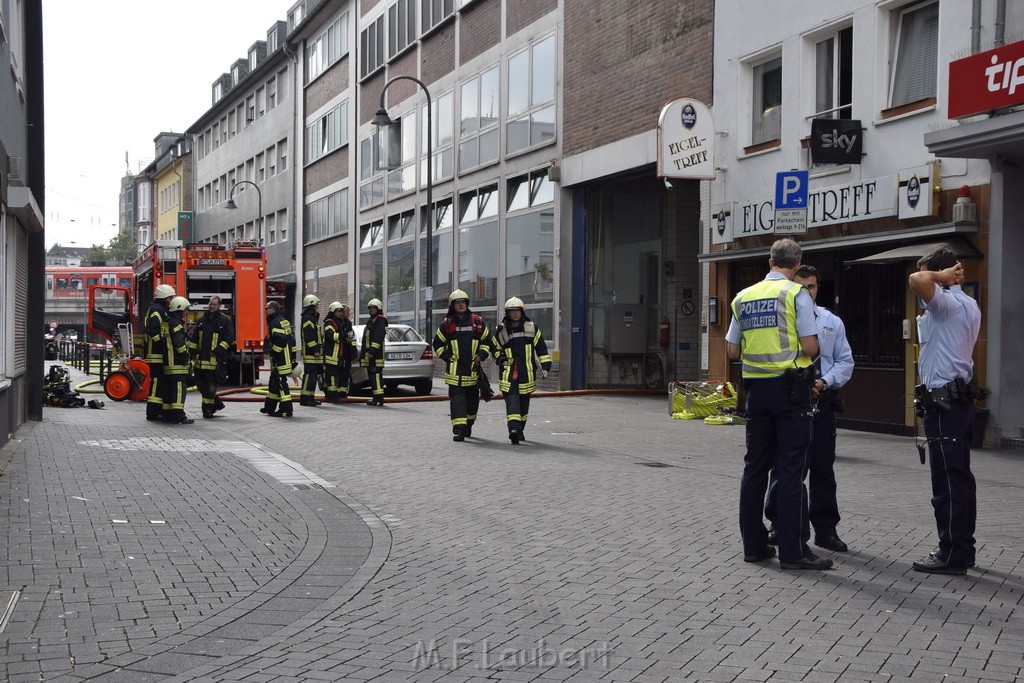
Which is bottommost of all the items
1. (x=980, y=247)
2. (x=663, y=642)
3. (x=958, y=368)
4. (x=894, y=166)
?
(x=663, y=642)

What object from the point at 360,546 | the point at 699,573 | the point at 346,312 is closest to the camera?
the point at 699,573

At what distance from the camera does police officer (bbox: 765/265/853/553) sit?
7391 millimetres

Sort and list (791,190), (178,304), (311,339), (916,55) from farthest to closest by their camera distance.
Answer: (311,339)
(178,304)
(791,190)
(916,55)

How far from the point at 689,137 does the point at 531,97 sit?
8.67 m

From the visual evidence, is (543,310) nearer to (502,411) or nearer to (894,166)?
(502,411)

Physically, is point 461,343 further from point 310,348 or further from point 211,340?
point 310,348

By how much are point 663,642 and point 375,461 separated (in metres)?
7.23

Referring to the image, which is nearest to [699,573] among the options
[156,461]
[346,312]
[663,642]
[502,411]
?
[663,642]

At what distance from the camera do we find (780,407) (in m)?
6.78

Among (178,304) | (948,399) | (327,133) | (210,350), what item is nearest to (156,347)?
(178,304)

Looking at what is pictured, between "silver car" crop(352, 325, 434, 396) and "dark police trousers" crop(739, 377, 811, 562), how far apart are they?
16.3 m

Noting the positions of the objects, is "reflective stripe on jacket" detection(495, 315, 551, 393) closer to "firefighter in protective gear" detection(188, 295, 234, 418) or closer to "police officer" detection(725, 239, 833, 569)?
"firefighter in protective gear" detection(188, 295, 234, 418)

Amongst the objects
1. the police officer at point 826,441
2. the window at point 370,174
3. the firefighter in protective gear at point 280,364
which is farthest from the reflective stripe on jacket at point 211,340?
the window at point 370,174

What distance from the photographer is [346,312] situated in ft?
72.2
